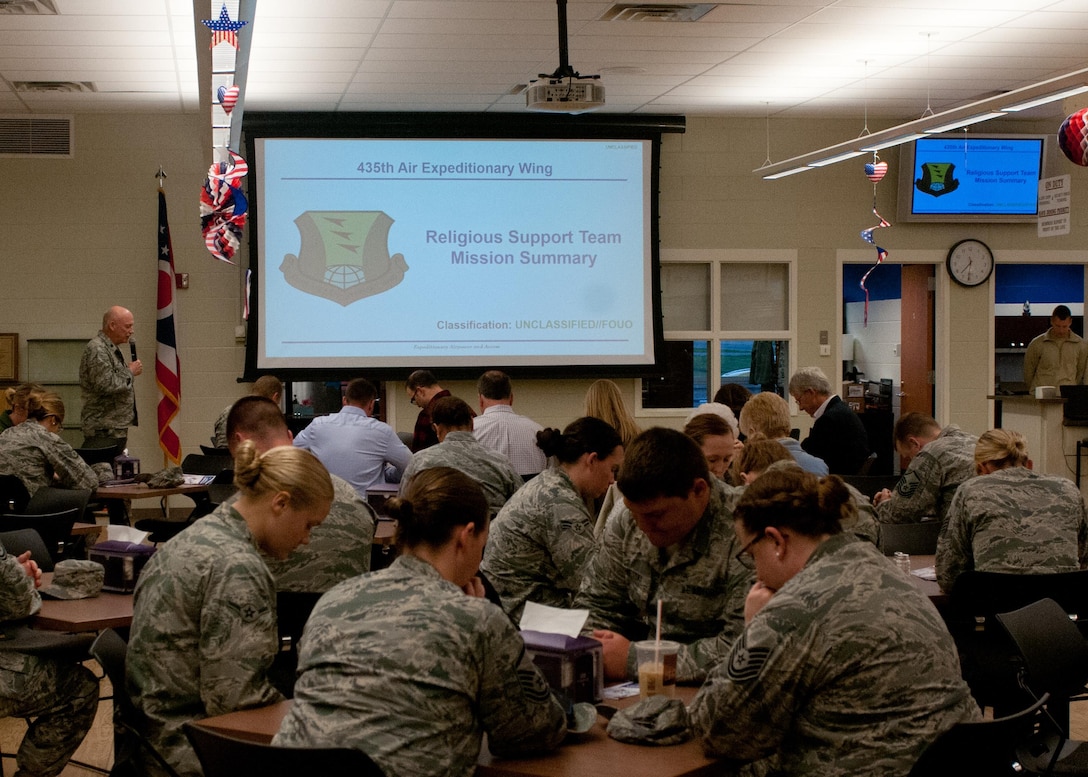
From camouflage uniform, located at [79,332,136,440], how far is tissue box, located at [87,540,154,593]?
5.08m

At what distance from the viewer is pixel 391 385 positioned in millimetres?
10148

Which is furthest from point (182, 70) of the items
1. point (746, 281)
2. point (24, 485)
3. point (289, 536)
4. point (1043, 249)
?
point (1043, 249)

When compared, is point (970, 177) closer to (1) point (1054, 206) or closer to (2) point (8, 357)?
(1) point (1054, 206)

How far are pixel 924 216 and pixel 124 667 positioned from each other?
916 centimetres

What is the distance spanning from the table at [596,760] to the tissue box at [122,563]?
153cm

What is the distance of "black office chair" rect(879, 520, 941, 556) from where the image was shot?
5020 millimetres

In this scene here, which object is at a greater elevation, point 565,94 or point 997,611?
point 565,94

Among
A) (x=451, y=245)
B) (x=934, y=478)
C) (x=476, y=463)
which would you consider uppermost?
(x=451, y=245)

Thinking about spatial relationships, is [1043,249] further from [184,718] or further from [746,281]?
[184,718]

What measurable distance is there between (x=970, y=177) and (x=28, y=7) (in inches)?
305

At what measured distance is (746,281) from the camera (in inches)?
424

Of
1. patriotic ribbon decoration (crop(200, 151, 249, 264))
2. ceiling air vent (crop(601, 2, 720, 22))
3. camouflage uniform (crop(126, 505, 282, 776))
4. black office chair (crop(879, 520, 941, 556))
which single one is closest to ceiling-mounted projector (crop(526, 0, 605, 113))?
ceiling air vent (crop(601, 2, 720, 22))

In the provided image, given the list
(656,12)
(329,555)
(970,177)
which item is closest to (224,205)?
(656,12)

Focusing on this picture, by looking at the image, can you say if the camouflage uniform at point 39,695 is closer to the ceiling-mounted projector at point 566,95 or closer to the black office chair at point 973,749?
the black office chair at point 973,749
